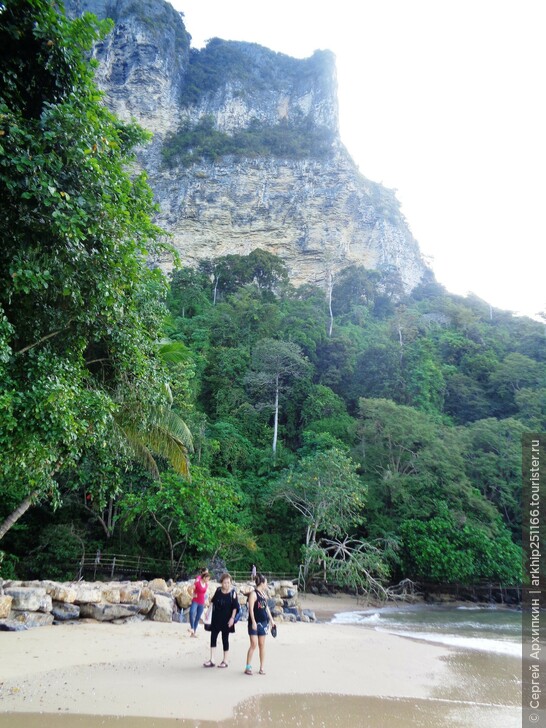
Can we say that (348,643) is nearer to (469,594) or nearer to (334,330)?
(469,594)

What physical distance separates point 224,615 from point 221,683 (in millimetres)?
675

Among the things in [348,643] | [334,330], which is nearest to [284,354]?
[334,330]

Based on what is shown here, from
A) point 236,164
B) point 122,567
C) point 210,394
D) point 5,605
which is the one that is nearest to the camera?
point 5,605

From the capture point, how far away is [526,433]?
72.7 feet

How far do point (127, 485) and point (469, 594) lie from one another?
50.5 feet

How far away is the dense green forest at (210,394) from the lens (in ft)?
14.6

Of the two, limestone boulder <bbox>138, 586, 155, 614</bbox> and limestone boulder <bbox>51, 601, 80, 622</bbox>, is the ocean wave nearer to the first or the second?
limestone boulder <bbox>138, 586, 155, 614</bbox>

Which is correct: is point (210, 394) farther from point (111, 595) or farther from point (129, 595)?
point (111, 595)

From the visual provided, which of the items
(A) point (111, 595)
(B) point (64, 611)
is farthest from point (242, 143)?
(B) point (64, 611)

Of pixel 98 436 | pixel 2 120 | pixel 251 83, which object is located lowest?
pixel 98 436

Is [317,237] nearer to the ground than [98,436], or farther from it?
farther from it

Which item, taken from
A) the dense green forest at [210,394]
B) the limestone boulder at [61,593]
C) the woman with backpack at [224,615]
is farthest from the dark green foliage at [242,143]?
the woman with backpack at [224,615]

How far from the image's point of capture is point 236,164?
46625 millimetres

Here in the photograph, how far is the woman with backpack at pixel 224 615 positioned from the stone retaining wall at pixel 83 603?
24cm
